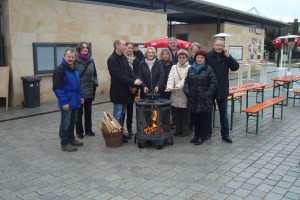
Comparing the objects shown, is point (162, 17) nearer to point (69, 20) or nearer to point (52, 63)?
point (69, 20)

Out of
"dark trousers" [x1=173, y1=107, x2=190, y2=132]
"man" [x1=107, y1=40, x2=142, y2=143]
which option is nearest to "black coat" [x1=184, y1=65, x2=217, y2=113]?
"dark trousers" [x1=173, y1=107, x2=190, y2=132]

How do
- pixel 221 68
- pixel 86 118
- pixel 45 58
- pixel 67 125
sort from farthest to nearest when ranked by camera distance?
1. pixel 45 58
2. pixel 86 118
3. pixel 221 68
4. pixel 67 125

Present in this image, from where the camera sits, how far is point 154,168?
462 centimetres

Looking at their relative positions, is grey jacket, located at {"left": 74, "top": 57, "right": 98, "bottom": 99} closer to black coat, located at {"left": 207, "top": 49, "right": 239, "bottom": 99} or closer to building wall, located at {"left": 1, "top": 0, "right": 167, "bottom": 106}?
black coat, located at {"left": 207, "top": 49, "right": 239, "bottom": 99}

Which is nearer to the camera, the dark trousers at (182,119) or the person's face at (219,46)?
the person's face at (219,46)

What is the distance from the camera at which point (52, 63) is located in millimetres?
10266

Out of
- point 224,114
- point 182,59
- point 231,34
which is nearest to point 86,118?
point 182,59

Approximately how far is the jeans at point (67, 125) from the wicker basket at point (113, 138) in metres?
0.58

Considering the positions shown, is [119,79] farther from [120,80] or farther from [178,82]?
[178,82]

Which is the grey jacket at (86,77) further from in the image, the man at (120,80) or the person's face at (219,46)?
the person's face at (219,46)

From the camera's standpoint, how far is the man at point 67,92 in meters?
5.11

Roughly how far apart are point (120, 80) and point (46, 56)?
5381mm

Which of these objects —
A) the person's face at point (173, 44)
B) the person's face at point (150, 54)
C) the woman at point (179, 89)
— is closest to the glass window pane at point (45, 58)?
the person's face at point (173, 44)

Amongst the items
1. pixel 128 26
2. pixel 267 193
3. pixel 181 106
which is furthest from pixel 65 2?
pixel 267 193
